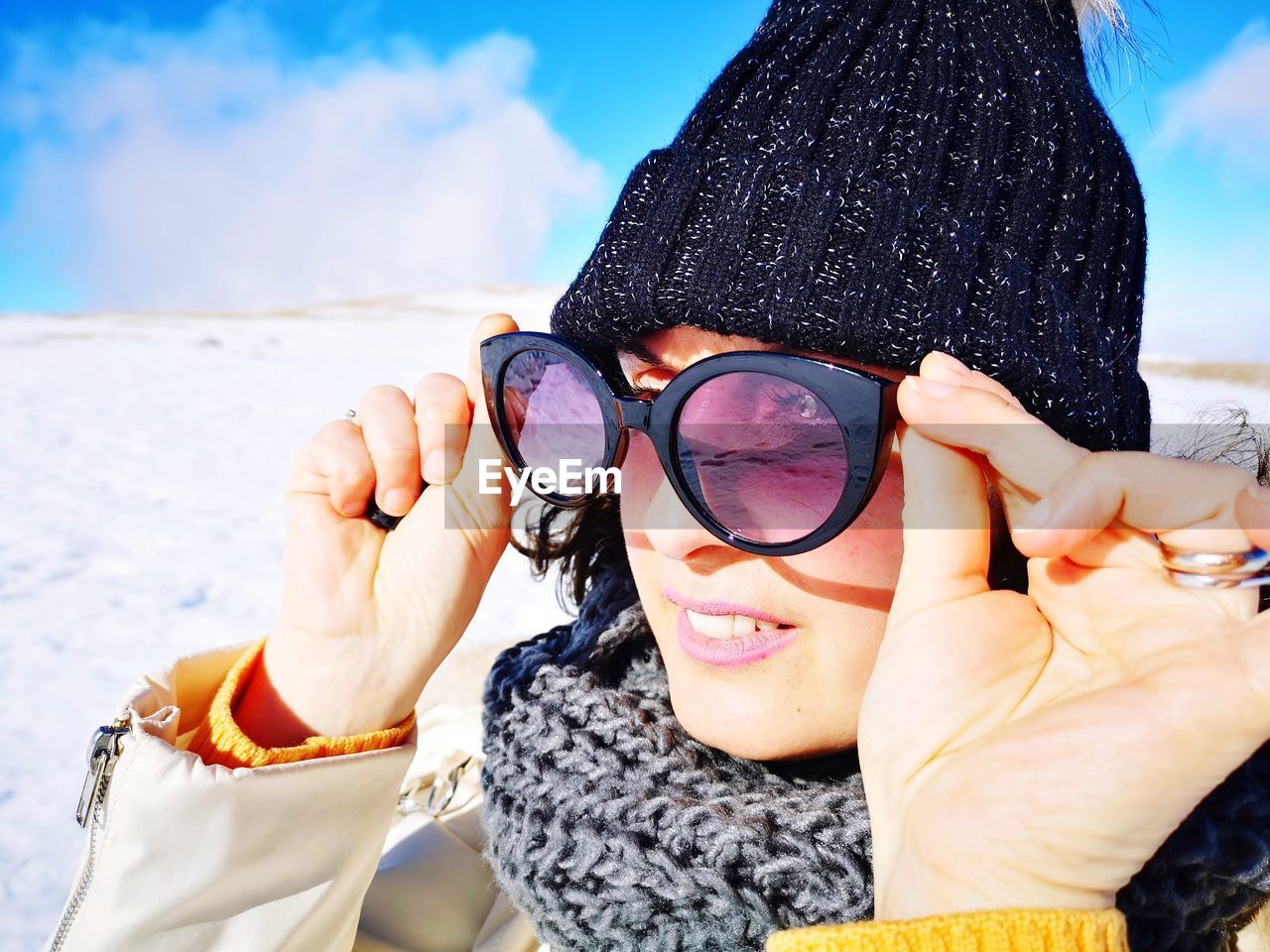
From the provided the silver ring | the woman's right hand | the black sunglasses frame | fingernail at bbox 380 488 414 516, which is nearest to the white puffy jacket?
the woman's right hand

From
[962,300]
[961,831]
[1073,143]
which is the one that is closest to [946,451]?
[962,300]

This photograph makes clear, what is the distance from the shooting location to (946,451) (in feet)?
3.43

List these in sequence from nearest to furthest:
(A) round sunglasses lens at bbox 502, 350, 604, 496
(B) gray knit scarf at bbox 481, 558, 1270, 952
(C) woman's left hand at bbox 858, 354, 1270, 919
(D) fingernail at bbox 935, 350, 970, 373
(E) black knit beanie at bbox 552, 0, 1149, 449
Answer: (C) woman's left hand at bbox 858, 354, 1270, 919 → (B) gray knit scarf at bbox 481, 558, 1270, 952 → (D) fingernail at bbox 935, 350, 970, 373 → (E) black knit beanie at bbox 552, 0, 1149, 449 → (A) round sunglasses lens at bbox 502, 350, 604, 496

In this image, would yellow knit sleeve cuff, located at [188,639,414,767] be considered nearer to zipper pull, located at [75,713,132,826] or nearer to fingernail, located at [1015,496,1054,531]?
zipper pull, located at [75,713,132,826]

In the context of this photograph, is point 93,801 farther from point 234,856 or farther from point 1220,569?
point 1220,569

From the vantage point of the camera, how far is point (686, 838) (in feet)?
4.24

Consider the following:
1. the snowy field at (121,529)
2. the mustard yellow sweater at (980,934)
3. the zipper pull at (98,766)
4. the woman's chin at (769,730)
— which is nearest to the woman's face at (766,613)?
the woman's chin at (769,730)

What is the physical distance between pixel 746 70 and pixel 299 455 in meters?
1.20

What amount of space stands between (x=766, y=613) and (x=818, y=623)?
0.09m

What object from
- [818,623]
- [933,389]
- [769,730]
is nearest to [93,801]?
[769,730]

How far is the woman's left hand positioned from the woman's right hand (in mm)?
907

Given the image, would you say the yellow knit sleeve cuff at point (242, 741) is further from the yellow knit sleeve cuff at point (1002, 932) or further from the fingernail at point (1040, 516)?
the fingernail at point (1040, 516)

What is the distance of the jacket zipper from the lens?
1393 mm

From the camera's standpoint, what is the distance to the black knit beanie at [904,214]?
4.15ft
